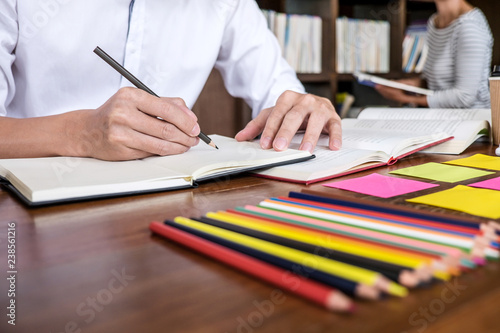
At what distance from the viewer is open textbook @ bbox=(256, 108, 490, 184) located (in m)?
0.71

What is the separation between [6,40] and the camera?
98 cm

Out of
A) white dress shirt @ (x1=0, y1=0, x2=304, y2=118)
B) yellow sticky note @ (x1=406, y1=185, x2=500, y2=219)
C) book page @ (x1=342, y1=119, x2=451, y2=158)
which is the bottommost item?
yellow sticky note @ (x1=406, y1=185, x2=500, y2=219)

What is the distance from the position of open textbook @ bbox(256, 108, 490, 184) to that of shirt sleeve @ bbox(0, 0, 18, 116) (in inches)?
24.7

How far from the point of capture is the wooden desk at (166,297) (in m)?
0.28

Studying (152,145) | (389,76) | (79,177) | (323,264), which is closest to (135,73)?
(152,145)

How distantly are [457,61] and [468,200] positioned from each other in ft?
6.87

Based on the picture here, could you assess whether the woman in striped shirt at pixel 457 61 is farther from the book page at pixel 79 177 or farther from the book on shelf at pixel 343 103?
the book page at pixel 79 177

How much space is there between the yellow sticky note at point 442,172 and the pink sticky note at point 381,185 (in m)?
0.05

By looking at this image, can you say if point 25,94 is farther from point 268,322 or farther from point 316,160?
point 268,322

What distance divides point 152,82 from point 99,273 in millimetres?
973

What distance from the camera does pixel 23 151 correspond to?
788 millimetres

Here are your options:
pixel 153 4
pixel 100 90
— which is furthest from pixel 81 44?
pixel 153 4

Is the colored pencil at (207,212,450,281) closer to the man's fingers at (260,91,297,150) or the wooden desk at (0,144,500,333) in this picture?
the wooden desk at (0,144,500,333)

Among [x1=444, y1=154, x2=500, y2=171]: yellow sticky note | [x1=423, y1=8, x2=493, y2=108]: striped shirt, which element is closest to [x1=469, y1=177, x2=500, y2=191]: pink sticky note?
[x1=444, y1=154, x2=500, y2=171]: yellow sticky note
